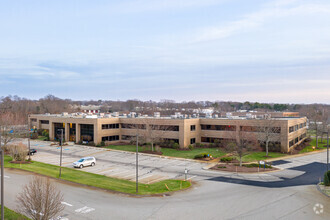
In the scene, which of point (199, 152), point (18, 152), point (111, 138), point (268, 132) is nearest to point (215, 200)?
point (199, 152)

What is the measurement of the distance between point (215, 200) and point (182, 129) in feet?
101

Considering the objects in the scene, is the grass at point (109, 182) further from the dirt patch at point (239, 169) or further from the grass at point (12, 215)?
the dirt patch at point (239, 169)

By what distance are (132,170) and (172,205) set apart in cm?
1482

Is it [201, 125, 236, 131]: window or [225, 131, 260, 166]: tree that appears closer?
[225, 131, 260, 166]: tree

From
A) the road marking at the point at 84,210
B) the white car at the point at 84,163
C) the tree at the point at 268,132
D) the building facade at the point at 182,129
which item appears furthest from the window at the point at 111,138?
the road marking at the point at 84,210

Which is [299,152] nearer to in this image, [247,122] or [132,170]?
[247,122]

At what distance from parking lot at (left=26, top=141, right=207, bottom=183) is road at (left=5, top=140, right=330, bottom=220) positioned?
5.16 meters

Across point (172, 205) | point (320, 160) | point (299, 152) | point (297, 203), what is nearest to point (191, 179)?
point (172, 205)

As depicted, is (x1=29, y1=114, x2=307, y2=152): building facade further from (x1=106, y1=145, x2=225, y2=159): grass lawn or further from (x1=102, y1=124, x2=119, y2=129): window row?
(x1=106, y1=145, x2=225, y2=159): grass lawn

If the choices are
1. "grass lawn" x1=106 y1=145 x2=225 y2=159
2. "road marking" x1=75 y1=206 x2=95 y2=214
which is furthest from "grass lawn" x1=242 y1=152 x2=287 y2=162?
"road marking" x1=75 y1=206 x2=95 y2=214

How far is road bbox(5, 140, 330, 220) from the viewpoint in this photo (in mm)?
18828

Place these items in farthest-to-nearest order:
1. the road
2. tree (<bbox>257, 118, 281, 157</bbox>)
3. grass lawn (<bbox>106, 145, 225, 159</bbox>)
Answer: tree (<bbox>257, 118, 281, 157</bbox>) → grass lawn (<bbox>106, 145, 225, 159</bbox>) → the road

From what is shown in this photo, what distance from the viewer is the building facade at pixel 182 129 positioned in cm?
4811

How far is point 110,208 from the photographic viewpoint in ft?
66.5
